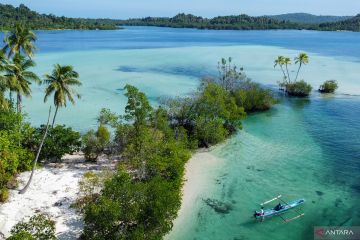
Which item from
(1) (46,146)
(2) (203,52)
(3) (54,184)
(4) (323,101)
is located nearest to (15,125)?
(1) (46,146)

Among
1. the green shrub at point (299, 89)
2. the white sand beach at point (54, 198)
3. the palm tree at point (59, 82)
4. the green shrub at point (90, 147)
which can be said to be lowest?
the white sand beach at point (54, 198)

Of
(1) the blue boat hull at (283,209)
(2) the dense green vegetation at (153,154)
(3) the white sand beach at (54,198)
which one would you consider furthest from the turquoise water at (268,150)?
(3) the white sand beach at (54,198)

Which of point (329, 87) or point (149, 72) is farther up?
point (149, 72)

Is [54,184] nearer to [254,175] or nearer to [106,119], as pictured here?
[106,119]

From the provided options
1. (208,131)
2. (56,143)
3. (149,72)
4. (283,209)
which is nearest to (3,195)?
(56,143)

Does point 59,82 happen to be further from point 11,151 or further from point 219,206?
point 219,206

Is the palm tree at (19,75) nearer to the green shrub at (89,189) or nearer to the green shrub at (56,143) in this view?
the green shrub at (56,143)
